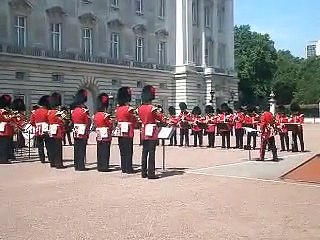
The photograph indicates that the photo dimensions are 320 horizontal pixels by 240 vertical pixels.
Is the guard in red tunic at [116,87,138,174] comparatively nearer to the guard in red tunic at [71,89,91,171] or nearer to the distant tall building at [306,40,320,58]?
the guard in red tunic at [71,89,91,171]

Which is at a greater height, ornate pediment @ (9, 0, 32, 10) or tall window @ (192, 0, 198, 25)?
tall window @ (192, 0, 198, 25)

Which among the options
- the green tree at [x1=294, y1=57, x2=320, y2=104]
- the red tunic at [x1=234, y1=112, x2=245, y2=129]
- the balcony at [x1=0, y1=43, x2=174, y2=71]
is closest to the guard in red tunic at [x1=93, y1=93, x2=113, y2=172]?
the red tunic at [x1=234, y1=112, x2=245, y2=129]

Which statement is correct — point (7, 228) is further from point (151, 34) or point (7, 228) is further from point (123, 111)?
point (151, 34)

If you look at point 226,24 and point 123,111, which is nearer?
point 123,111

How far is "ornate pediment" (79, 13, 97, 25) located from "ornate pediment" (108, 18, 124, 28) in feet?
7.18

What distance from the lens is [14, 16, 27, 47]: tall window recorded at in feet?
143

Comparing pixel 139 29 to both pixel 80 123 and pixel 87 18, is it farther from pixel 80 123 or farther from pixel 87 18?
pixel 80 123

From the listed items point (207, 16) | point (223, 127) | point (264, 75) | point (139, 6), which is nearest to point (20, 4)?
point (139, 6)

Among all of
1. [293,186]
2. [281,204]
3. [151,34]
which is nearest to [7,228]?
[281,204]

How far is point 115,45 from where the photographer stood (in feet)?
176

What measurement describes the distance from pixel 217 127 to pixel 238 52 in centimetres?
5707

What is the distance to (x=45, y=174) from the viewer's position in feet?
47.5

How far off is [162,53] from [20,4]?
64.3ft

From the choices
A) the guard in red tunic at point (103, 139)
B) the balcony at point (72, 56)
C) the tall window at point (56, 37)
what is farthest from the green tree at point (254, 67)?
the guard in red tunic at point (103, 139)
